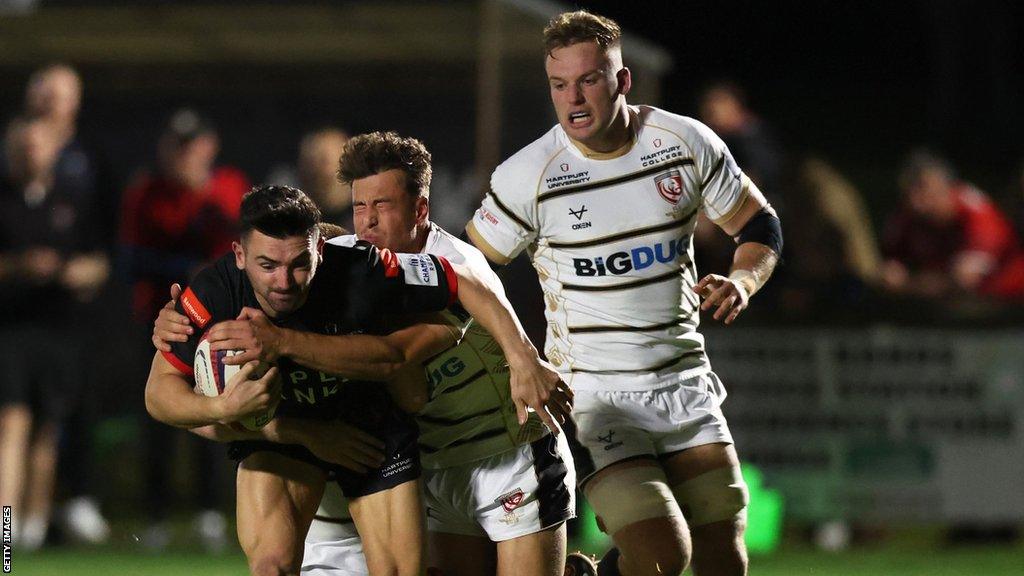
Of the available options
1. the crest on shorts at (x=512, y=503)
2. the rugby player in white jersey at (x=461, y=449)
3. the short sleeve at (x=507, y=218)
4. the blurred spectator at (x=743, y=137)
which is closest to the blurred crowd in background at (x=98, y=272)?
the blurred spectator at (x=743, y=137)

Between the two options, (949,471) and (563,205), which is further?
(949,471)

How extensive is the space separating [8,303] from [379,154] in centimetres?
495

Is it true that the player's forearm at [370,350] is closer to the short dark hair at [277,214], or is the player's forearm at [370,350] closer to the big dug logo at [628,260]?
the short dark hair at [277,214]

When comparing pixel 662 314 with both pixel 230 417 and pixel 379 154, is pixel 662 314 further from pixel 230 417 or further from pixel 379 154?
pixel 230 417

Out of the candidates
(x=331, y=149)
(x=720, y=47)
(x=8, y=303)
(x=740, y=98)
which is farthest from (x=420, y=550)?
(x=720, y=47)

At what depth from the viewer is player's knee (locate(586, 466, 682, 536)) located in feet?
17.3

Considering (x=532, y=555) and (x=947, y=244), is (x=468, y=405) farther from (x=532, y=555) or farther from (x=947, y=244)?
(x=947, y=244)

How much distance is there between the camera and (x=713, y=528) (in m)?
5.51

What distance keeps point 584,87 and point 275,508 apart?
176cm

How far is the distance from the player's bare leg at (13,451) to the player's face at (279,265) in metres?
5.15

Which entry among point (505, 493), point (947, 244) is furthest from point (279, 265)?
point (947, 244)

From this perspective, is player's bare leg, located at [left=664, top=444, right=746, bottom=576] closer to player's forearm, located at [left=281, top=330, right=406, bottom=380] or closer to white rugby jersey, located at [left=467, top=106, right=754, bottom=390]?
white rugby jersey, located at [left=467, top=106, right=754, bottom=390]

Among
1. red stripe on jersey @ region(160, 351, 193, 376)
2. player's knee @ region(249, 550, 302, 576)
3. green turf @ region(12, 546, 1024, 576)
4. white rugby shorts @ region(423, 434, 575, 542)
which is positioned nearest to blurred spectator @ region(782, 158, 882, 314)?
green turf @ region(12, 546, 1024, 576)

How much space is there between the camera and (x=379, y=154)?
5410 millimetres
